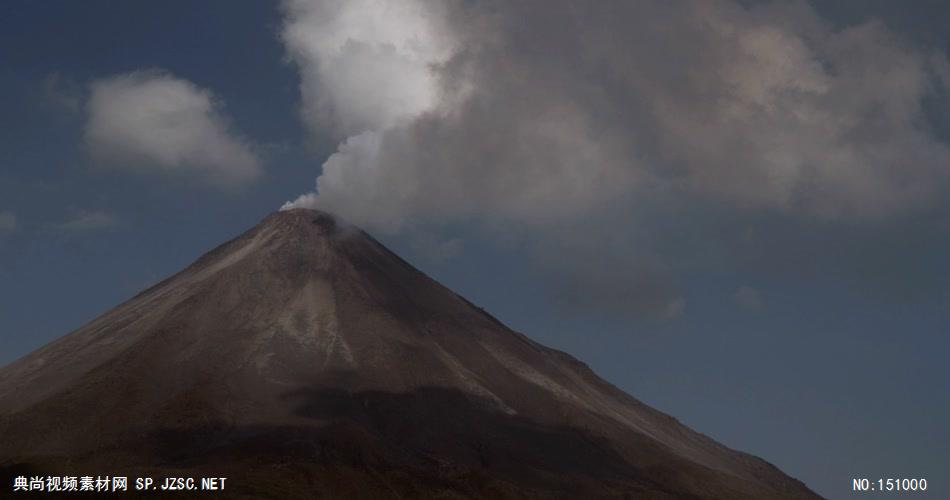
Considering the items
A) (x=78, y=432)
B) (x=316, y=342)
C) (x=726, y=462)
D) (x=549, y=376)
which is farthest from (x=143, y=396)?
(x=726, y=462)

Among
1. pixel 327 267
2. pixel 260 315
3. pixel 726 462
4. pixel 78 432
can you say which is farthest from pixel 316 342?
pixel 726 462

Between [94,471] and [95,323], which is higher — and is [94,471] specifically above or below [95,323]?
below

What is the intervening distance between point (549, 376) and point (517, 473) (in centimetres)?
4507

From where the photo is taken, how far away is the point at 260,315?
6777 inches

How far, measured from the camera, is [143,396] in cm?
14600

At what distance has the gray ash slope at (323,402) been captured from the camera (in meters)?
130

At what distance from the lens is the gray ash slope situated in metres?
130

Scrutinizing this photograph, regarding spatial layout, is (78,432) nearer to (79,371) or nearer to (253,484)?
(79,371)

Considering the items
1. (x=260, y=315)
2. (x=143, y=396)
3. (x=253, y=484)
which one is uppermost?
(x=260, y=315)

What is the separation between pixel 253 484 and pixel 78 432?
3137 cm

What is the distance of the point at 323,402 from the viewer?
147 meters

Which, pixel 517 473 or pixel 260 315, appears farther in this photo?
pixel 260 315

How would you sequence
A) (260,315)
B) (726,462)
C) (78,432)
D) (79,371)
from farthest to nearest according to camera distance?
(726,462) → (260,315) → (79,371) → (78,432)

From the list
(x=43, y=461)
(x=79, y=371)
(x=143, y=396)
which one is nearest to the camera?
(x=43, y=461)
